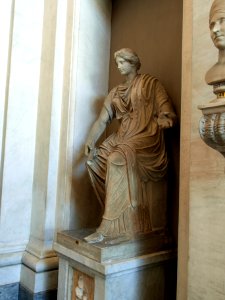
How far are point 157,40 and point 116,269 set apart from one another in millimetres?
1921

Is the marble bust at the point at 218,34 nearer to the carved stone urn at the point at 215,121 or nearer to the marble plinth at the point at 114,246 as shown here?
the carved stone urn at the point at 215,121

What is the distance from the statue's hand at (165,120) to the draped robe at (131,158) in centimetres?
3

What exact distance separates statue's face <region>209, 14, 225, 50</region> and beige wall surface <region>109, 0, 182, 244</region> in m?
1.20

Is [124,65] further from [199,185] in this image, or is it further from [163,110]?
[199,185]

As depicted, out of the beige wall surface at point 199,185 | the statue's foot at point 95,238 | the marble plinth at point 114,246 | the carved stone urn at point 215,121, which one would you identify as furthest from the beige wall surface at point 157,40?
the carved stone urn at point 215,121

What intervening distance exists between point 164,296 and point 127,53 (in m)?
1.73

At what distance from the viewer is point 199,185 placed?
149 centimetres

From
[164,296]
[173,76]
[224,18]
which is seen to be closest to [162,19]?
[173,76]

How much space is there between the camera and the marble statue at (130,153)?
206 centimetres

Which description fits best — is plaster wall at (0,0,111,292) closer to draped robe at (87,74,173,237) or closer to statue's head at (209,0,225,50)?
draped robe at (87,74,173,237)

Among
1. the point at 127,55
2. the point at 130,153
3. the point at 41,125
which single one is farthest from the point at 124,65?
the point at 41,125

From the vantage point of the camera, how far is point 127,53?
234 centimetres

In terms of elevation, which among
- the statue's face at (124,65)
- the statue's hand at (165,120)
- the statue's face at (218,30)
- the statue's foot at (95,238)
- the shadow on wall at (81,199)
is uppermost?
the statue's face at (124,65)

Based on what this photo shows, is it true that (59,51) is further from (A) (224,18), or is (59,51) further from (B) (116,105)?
(A) (224,18)
